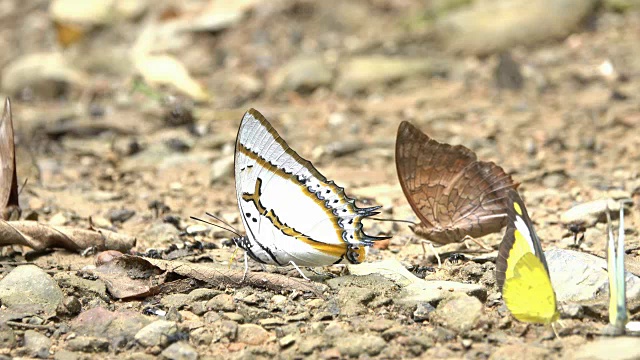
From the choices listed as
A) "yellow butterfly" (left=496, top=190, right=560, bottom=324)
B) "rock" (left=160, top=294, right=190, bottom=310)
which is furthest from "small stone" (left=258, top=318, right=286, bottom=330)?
"yellow butterfly" (left=496, top=190, right=560, bottom=324)

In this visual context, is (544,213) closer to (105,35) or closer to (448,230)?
(448,230)

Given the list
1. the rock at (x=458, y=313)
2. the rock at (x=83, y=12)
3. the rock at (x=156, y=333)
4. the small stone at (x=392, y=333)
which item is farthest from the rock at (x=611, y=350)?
the rock at (x=83, y=12)

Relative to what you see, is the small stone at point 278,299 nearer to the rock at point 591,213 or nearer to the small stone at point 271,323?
the small stone at point 271,323

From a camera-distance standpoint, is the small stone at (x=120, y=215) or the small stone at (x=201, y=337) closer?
the small stone at (x=201, y=337)

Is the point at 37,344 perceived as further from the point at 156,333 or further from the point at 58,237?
the point at 58,237

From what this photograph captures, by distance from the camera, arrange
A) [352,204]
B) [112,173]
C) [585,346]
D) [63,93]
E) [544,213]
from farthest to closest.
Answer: [63,93] → [112,173] → [544,213] → [352,204] → [585,346]

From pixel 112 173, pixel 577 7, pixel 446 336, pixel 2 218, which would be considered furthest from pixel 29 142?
pixel 577 7
